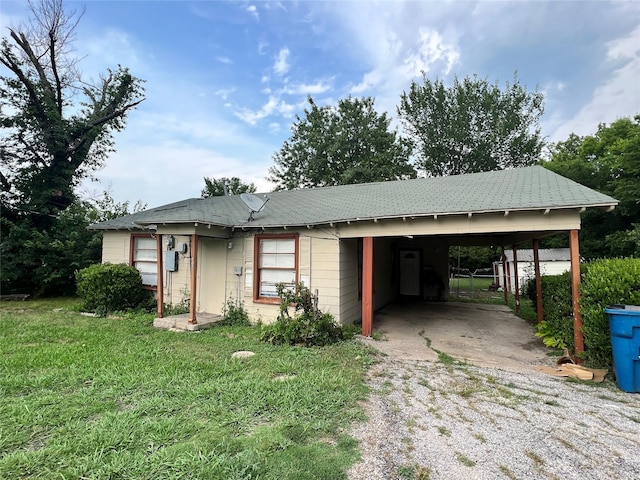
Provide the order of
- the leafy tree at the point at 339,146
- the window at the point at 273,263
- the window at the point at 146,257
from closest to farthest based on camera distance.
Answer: the window at the point at 273,263
the window at the point at 146,257
the leafy tree at the point at 339,146

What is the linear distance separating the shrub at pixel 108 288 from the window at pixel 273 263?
3815 millimetres

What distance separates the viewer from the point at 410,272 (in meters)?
12.6

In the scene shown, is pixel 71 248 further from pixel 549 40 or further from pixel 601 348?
pixel 549 40

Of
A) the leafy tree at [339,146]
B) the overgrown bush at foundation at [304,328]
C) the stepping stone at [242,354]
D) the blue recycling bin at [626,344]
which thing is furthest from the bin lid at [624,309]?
the leafy tree at [339,146]

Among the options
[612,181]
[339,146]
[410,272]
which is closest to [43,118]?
[410,272]

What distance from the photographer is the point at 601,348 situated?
14.1ft

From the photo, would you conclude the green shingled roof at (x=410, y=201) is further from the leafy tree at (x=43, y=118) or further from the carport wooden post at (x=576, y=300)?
the leafy tree at (x=43, y=118)

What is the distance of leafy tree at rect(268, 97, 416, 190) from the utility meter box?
1490 cm

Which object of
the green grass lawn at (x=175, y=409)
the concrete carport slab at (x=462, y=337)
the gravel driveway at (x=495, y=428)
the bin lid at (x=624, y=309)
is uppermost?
the bin lid at (x=624, y=309)

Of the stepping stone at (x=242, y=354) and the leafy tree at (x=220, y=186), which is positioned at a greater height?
the leafy tree at (x=220, y=186)

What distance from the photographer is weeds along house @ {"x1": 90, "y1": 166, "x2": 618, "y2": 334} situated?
5.46 m

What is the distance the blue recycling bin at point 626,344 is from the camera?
3.72 metres

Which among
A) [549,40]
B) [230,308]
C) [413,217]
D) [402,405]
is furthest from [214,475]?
[549,40]

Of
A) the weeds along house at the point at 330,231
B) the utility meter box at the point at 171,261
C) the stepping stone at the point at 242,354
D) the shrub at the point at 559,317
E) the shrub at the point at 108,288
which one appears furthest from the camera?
the utility meter box at the point at 171,261
